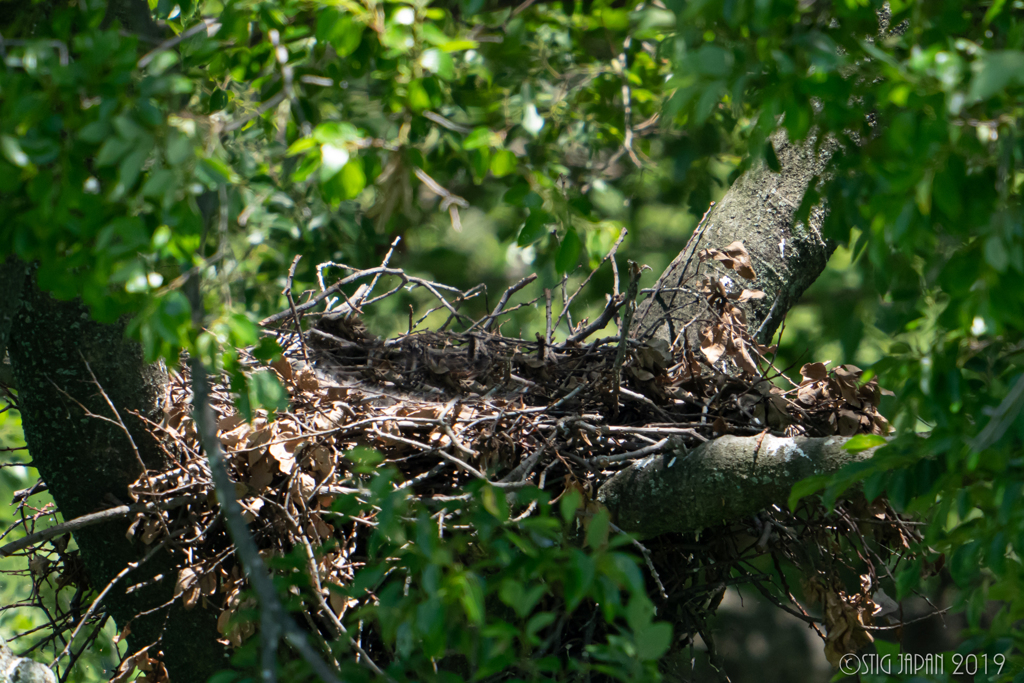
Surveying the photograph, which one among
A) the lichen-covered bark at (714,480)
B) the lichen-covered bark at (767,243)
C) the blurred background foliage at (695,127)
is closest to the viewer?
the blurred background foliage at (695,127)

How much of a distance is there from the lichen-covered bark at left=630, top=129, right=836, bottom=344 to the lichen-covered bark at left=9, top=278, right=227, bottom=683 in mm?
1691

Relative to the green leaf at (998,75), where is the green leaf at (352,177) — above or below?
below

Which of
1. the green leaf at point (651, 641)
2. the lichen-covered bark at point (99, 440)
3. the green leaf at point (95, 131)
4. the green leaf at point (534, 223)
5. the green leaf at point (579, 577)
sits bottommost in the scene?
the lichen-covered bark at point (99, 440)

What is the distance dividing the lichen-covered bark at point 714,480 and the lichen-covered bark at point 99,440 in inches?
47.1

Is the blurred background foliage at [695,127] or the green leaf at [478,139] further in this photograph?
the green leaf at [478,139]

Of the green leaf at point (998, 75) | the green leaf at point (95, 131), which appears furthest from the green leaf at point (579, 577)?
the green leaf at point (95, 131)

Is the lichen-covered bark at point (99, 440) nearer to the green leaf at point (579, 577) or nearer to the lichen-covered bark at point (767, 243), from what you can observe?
the green leaf at point (579, 577)

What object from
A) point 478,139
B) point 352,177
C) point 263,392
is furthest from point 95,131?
point 478,139

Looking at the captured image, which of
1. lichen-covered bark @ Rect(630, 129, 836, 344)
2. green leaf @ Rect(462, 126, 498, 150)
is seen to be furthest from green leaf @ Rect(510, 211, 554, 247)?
lichen-covered bark @ Rect(630, 129, 836, 344)

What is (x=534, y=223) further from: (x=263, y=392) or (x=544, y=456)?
(x=544, y=456)

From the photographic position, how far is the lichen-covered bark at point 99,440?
2.01 metres

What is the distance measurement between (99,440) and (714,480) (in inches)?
63.7

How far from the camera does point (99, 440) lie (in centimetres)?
205

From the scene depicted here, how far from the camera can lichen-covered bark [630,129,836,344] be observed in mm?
2932
